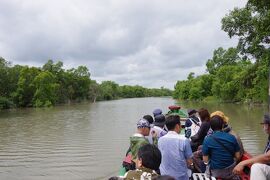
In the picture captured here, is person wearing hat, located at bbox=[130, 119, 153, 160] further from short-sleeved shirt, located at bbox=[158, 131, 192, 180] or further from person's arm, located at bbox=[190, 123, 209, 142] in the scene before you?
person's arm, located at bbox=[190, 123, 209, 142]

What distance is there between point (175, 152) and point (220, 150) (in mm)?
685

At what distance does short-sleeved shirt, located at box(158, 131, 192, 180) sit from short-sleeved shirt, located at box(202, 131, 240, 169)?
14.5 inches

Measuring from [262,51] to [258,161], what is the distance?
13674 millimetres

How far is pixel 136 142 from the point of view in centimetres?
594

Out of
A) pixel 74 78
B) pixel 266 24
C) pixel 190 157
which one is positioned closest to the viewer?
pixel 190 157

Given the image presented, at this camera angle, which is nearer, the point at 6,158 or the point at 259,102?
the point at 6,158

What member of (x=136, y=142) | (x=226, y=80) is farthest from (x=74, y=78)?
(x=136, y=142)

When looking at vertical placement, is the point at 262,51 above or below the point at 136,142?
above

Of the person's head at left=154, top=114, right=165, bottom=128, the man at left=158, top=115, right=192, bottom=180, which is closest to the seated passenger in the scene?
the person's head at left=154, top=114, right=165, bottom=128

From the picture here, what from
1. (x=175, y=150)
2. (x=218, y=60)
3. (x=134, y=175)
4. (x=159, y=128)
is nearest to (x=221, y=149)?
(x=175, y=150)

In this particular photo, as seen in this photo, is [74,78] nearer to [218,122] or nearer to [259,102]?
[259,102]

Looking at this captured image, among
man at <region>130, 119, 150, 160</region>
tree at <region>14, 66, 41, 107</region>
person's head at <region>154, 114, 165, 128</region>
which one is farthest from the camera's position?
tree at <region>14, 66, 41, 107</region>

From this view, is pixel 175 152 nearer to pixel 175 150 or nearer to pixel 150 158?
pixel 175 150

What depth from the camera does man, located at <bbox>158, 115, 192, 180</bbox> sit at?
17.8 ft
